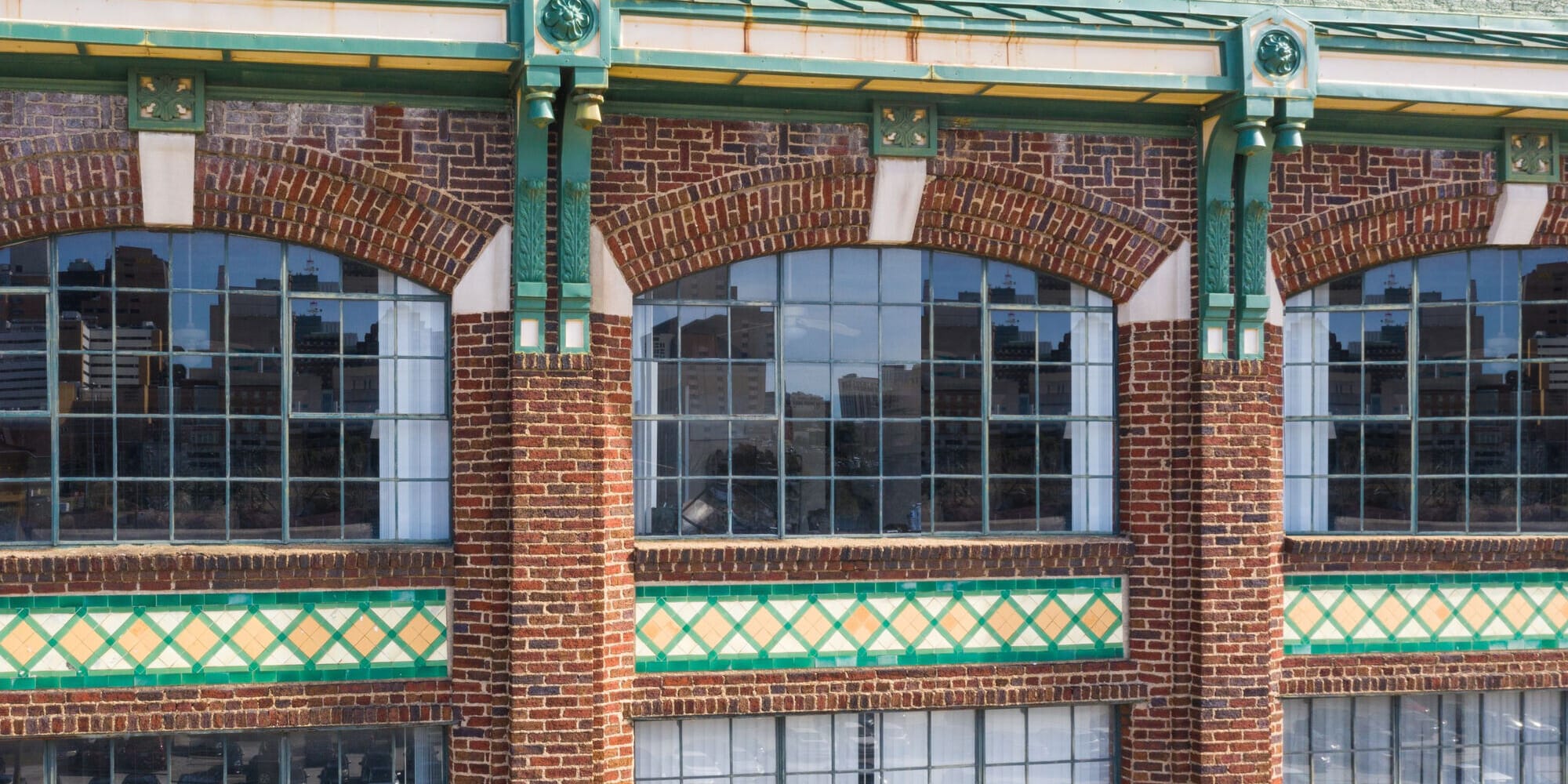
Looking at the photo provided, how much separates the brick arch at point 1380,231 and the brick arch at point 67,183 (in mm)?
7757

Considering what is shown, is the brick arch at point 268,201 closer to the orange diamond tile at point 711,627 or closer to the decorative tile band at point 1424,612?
the orange diamond tile at point 711,627

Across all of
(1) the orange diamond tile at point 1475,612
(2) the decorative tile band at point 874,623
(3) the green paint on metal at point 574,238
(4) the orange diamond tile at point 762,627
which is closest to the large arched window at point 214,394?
(3) the green paint on metal at point 574,238

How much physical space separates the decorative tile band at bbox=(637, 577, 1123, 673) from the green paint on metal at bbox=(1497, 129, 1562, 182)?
4244mm

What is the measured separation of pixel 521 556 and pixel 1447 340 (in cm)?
697

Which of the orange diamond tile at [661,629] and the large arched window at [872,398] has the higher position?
the large arched window at [872,398]

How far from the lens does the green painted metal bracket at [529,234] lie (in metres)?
8.62

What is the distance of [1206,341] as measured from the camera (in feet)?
31.0

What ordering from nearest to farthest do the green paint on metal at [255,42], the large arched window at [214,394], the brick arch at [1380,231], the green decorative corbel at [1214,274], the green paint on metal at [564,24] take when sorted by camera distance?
1. the green paint on metal at [255,42]
2. the green paint on metal at [564,24]
3. the large arched window at [214,394]
4. the green decorative corbel at [1214,274]
5. the brick arch at [1380,231]

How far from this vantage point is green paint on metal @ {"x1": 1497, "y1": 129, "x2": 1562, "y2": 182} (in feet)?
32.3

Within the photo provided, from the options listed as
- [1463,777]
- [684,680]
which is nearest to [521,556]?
[684,680]

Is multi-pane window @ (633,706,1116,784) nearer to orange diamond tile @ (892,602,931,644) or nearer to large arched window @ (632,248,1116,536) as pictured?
orange diamond tile @ (892,602,931,644)

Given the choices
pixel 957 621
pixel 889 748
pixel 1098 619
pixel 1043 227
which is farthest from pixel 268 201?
pixel 1098 619

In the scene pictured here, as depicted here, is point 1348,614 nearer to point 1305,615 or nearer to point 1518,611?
point 1305,615

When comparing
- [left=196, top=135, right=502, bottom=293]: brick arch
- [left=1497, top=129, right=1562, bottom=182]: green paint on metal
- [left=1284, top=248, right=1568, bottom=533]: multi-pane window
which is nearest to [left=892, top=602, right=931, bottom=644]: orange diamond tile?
[left=1284, top=248, right=1568, bottom=533]: multi-pane window
